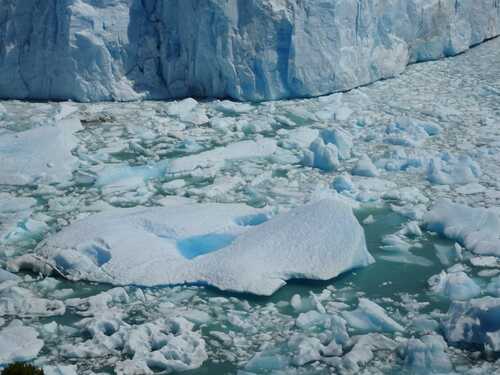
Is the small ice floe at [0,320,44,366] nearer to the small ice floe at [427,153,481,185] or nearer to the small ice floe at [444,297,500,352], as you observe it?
the small ice floe at [444,297,500,352]

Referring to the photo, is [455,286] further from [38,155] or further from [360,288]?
[38,155]

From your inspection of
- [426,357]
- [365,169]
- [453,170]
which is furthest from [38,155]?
[426,357]

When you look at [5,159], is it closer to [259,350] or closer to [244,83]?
[244,83]

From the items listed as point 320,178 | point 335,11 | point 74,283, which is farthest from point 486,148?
point 74,283

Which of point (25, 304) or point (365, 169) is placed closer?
point (25, 304)

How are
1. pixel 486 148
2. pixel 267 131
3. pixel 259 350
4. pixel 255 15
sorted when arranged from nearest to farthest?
pixel 259 350 → pixel 486 148 → pixel 267 131 → pixel 255 15

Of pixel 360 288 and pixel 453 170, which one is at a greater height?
pixel 453 170
